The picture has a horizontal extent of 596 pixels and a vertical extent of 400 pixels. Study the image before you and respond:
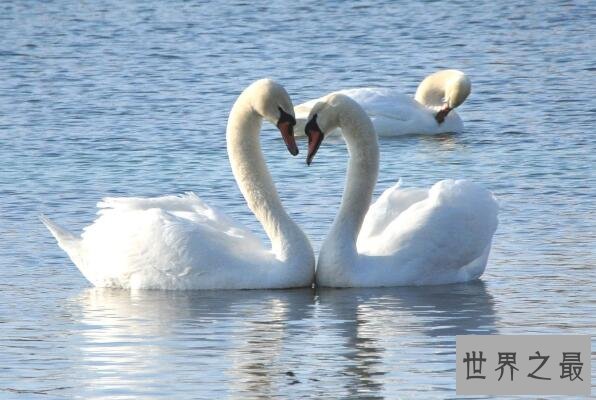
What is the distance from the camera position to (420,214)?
10688mm

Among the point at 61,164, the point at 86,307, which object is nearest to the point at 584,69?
the point at 61,164

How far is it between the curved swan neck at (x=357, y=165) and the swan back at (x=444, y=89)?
22.3ft

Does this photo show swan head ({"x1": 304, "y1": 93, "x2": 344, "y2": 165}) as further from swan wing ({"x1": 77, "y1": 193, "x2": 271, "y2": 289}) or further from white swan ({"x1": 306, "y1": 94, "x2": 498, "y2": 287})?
swan wing ({"x1": 77, "y1": 193, "x2": 271, "y2": 289})

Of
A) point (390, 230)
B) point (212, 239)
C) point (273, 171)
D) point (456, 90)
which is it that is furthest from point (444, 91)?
point (212, 239)

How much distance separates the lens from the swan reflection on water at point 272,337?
8.21 m

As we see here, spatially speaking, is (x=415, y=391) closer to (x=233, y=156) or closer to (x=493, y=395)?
(x=493, y=395)

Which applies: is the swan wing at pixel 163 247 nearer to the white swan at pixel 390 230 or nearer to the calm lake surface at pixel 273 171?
the calm lake surface at pixel 273 171

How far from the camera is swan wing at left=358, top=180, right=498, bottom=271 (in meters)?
10.6

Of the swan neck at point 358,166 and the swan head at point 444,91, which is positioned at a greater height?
the swan head at point 444,91

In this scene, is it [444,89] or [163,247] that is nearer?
[163,247]


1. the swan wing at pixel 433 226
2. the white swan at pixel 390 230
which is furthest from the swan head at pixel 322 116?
the swan wing at pixel 433 226

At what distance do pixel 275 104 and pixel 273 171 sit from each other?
3.87 meters

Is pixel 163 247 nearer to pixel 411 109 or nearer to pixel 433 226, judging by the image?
pixel 433 226

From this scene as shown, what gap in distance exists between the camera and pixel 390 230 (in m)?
10.7
